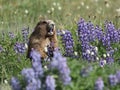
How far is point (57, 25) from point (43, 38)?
2.65 meters

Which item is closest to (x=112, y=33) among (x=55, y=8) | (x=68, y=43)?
(x=68, y=43)

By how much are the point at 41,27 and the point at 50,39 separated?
192 millimetres

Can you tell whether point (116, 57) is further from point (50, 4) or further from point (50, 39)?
point (50, 4)

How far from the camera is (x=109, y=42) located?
717 centimetres

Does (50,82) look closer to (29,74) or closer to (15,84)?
(29,74)

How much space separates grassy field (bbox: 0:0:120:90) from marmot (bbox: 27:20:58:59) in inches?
8.8

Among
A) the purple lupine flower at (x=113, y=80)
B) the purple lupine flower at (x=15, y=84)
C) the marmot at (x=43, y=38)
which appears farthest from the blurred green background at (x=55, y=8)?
the purple lupine flower at (x=113, y=80)

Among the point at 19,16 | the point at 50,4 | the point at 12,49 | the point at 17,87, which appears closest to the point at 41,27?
the point at 12,49

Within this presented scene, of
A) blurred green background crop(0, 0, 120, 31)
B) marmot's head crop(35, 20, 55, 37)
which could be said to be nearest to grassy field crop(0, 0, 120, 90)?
blurred green background crop(0, 0, 120, 31)

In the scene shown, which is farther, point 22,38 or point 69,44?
point 22,38

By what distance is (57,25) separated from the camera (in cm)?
934

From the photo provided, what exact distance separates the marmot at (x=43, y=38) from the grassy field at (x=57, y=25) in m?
0.22

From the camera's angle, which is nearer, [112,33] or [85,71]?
[85,71]

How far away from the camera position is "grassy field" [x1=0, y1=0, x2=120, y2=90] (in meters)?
4.45
